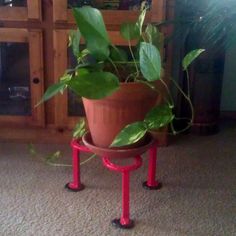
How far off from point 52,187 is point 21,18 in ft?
2.75

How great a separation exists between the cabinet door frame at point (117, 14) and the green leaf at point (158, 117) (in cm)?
69

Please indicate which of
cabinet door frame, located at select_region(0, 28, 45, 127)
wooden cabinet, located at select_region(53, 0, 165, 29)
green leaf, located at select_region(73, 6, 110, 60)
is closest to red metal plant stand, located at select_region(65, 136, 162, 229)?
green leaf, located at select_region(73, 6, 110, 60)

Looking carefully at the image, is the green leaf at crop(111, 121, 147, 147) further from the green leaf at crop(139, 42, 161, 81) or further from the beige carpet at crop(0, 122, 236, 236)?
the beige carpet at crop(0, 122, 236, 236)

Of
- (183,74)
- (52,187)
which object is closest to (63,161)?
(52,187)

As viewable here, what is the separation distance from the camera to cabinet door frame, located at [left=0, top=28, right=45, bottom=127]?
1.76 meters

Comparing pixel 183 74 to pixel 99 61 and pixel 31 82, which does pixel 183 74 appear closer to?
pixel 31 82

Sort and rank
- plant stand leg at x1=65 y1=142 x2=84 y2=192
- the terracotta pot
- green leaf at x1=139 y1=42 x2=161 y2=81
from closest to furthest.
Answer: green leaf at x1=139 y1=42 x2=161 y2=81 → the terracotta pot → plant stand leg at x1=65 y1=142 x2=84 y2=192

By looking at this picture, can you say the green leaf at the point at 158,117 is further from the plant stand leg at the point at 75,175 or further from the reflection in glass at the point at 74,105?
the reflection in glass at the point at 74,105

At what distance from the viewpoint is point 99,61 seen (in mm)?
1190

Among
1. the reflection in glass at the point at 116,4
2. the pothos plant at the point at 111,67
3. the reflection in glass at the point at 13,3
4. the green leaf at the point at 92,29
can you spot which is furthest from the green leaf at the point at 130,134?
the reflection in glass at the point at 13,3

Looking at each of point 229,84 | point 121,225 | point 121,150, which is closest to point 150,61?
point 121,150

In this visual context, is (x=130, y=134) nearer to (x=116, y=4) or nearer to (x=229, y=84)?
(x=116, y=4)

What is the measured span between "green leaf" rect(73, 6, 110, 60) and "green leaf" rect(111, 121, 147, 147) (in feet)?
0.82

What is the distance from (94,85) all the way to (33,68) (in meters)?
0.83
